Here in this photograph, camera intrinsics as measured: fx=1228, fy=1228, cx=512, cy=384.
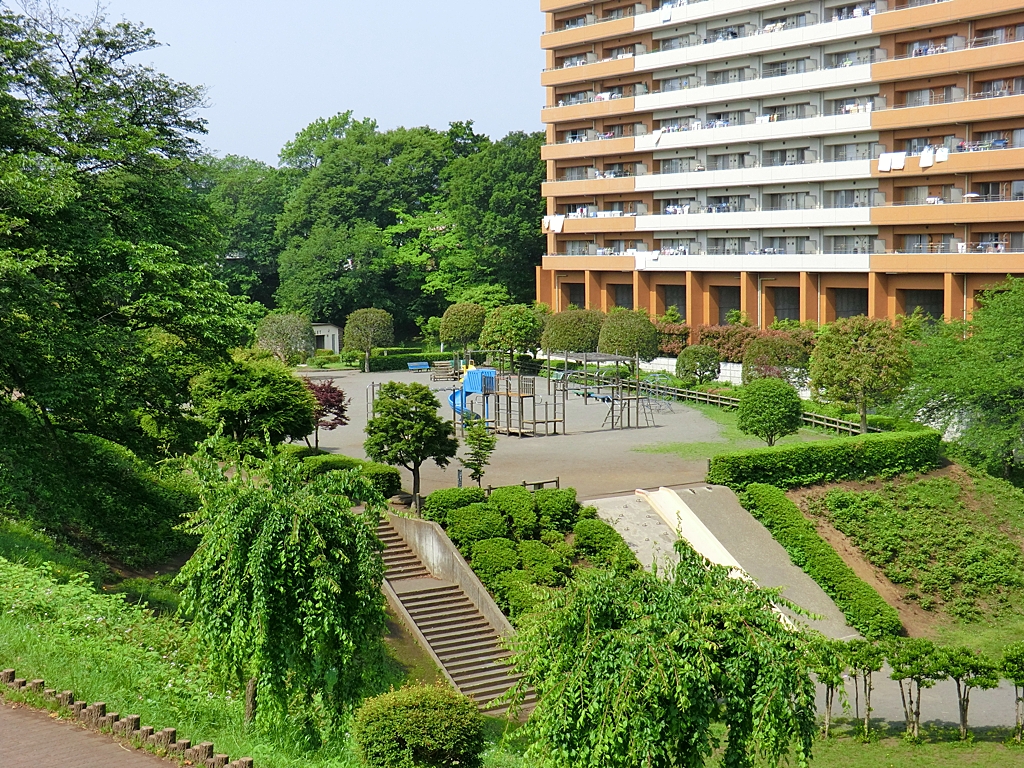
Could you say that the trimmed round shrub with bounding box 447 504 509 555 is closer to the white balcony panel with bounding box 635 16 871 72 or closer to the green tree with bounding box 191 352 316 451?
the green tree with bounding box 191 352 316 451

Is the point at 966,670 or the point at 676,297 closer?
the point at 966,670

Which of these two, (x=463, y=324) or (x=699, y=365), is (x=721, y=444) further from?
(x=463, y=324)

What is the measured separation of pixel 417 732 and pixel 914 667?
11.7 metres

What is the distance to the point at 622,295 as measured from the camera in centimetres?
7381

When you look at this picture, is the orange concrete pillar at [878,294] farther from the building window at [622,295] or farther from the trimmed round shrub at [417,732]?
the trimmed round shrub at [417,732]

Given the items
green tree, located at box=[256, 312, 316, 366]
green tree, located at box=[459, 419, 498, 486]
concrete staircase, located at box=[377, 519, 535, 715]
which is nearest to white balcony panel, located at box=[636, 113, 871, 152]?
green tree, located at box=[256, 312, 316, 366]

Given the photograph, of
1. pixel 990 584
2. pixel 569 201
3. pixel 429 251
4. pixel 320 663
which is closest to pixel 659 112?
pixel 569 201

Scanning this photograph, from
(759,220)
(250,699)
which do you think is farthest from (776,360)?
(250,699)

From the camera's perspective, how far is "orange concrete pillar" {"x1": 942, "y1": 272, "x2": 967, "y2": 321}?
52.5 m

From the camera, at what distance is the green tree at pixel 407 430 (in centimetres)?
2980

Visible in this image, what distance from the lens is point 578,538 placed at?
2958cm

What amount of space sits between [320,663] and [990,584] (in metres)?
20.6

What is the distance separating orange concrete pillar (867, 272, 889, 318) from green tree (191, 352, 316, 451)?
32.3m

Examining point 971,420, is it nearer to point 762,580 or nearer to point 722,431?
point 722,431
